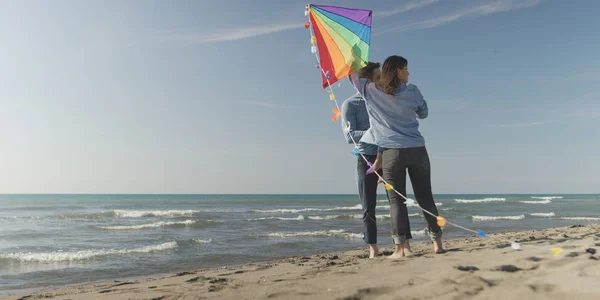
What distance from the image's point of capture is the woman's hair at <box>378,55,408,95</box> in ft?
10.7

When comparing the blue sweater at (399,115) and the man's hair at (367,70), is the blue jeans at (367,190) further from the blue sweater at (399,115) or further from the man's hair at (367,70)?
the man's hair at (367,70)

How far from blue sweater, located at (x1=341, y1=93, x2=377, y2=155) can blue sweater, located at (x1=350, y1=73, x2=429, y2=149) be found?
41cm

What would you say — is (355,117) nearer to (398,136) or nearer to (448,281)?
(398,136)

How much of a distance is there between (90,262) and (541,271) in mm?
7112

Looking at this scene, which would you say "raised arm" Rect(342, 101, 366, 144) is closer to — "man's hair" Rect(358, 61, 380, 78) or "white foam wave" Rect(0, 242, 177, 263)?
"man's hair" Rect(358, 61, 380, 78)

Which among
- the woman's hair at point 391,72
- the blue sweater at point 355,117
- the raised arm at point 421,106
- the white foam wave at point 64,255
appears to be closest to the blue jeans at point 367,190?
the blue sweater at point 355,117

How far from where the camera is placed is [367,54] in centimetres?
370

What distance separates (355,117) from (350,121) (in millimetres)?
76

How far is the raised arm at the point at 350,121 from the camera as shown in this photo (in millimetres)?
3826

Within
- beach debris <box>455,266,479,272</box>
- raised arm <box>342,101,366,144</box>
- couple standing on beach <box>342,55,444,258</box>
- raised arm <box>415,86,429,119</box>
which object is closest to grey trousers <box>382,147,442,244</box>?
couple standing on beach <box>342,55,444,258</box>

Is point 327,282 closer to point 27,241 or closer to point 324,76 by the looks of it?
point 324,76

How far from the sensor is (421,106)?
133 inches

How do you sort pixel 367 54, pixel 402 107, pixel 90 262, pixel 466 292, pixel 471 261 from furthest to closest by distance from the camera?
pixel 90 262 → pixel 367 54 → pixel 402 107 → pixel 471 261 → pixel 466 292

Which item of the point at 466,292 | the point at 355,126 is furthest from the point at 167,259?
the point at 466,292
